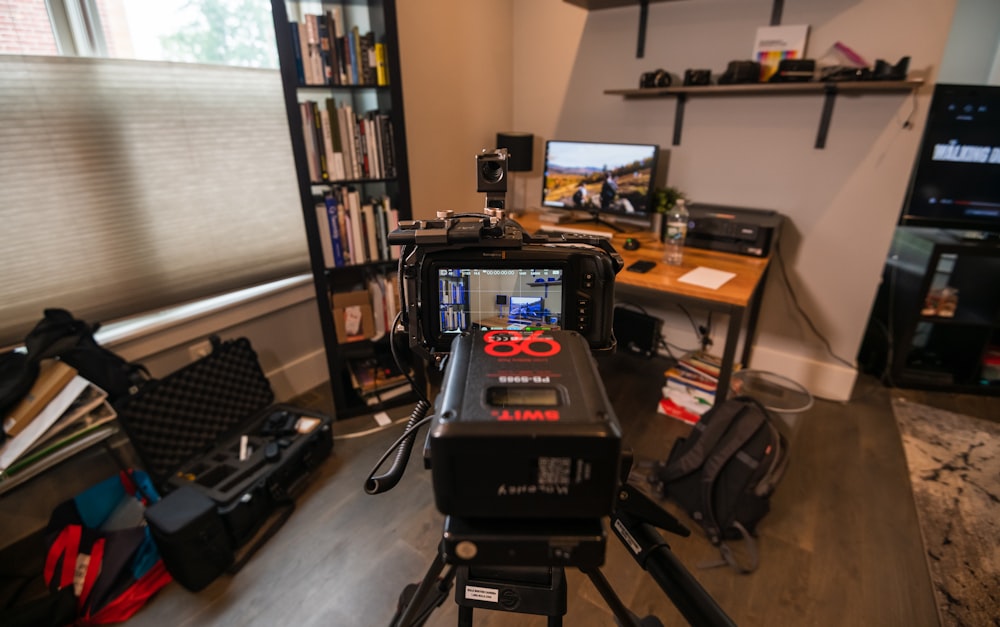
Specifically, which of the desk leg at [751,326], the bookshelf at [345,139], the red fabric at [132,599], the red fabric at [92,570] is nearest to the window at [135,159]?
the bookshelf at [345,139]

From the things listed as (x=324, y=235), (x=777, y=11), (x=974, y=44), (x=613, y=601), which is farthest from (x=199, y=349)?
(x=974, y=44)

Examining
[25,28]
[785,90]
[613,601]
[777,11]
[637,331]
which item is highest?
[777,11]

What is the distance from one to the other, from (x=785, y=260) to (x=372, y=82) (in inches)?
82.3

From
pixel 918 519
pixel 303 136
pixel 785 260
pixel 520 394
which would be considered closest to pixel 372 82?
pixel 303 136

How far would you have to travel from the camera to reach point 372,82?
2.00 meters

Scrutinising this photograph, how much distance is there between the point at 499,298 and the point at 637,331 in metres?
1.93

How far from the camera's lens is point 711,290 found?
6.08 ft

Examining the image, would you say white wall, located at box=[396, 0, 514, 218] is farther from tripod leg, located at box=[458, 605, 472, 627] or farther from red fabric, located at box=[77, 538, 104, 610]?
tripod leg, located at box=[458, 605, 472, 627]

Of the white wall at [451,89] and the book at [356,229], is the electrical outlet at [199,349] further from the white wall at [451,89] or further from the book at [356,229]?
the white wall at [451,89]

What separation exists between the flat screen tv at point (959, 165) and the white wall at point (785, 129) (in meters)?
0.13

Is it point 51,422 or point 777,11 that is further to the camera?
point 777,11

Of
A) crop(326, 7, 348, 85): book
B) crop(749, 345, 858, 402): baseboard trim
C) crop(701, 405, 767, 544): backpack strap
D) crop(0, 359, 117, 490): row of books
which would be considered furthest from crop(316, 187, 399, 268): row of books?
crop(749, 345, 858, 402): baseboard trim

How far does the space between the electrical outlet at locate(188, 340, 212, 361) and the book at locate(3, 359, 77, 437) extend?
493 millimetres

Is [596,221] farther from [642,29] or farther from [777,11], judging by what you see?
[777,11]
